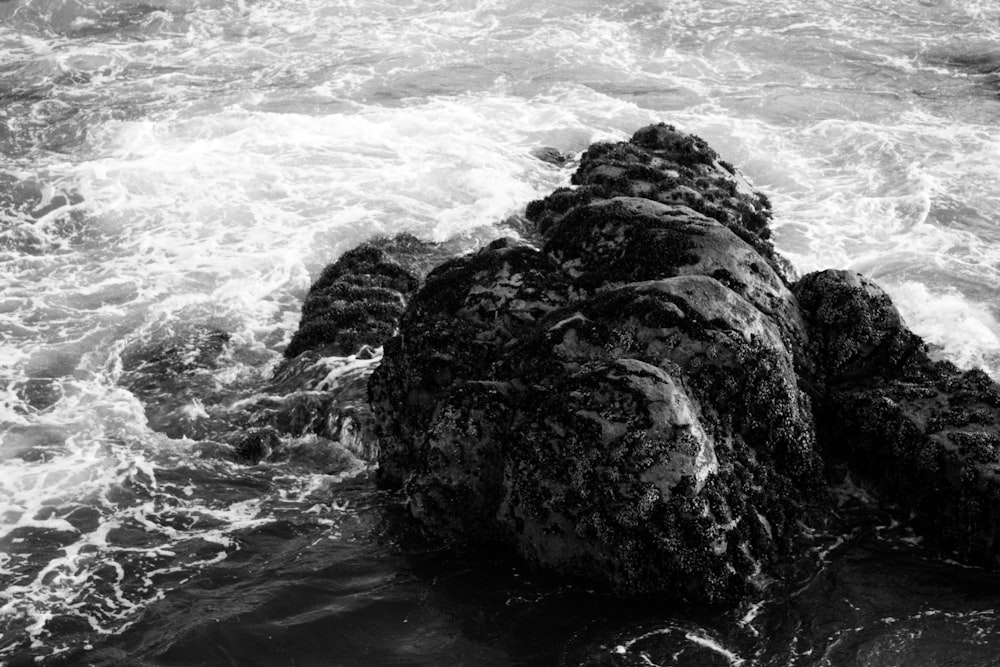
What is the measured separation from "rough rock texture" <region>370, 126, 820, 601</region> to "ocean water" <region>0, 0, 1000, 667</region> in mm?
463

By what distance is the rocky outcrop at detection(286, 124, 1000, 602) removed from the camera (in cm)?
772

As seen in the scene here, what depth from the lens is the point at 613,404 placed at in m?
7.91

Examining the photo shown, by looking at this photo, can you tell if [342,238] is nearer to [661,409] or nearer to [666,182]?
[666,182]

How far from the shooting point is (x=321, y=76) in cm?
2114

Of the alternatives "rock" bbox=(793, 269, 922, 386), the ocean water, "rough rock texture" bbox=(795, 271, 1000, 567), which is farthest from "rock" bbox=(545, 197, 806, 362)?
the ocean water

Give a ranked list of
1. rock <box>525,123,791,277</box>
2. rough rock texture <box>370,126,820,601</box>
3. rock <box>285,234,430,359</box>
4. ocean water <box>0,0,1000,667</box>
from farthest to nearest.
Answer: rock <box>525,123,791,277</box> → rock <box>285,234,430,359</box> → rough rock texture <box>370,126,820,601</box> → ocean water <box>0,0,1000,667</box>

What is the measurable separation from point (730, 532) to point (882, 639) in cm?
136

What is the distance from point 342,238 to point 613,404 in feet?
25.3

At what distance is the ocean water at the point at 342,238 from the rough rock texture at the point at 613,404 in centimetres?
46

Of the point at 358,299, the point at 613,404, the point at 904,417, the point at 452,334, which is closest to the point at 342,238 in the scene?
the point at 358,299

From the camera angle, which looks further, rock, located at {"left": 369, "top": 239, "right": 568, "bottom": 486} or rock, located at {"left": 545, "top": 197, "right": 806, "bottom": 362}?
rock, located at {"left": 545, "top": 197, "right": 806, "bottom": 362}

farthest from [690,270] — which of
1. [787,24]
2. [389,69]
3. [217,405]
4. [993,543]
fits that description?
[787,24]

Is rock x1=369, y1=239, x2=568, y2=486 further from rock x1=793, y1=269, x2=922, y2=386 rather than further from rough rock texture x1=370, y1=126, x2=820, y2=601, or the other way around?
rock x1=793, y1=269, x2=922, y2=386

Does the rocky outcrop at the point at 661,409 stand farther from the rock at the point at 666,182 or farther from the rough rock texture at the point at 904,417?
the rock at the point at 666,182
